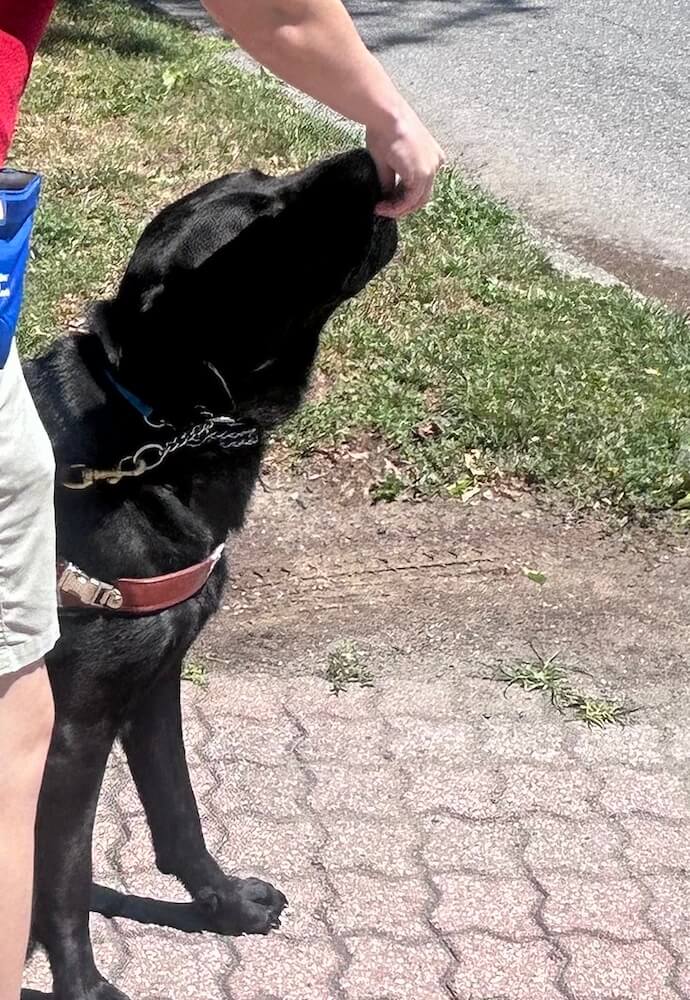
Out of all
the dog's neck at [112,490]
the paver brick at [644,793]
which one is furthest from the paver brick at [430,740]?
the dog's neck at [112,490]

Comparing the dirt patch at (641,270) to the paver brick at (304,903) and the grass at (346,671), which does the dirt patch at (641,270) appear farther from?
the paver brick at (304,903)

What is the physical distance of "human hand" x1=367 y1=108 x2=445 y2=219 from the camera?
78.3 inches

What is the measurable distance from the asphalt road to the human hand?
3509mm

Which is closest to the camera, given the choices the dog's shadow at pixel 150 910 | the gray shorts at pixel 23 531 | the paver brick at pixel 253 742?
the gray shorts at pixel 23 531

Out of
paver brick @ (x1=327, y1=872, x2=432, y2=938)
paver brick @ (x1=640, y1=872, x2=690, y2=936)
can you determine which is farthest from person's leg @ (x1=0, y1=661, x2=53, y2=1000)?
paver brick @ (x1=640, y1=872, x2=690, y2=936)

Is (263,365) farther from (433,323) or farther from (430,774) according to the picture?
(433,323)

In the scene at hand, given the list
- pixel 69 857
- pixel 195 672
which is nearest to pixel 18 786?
pixel 69 857

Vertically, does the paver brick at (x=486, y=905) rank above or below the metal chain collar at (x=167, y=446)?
below

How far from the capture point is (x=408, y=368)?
434 centimetres

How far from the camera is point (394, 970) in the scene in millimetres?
2479

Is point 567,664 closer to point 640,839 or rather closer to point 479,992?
point 640,839

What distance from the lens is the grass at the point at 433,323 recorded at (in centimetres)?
400

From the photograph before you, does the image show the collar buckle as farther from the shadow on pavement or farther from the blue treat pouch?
the shadow on pavement

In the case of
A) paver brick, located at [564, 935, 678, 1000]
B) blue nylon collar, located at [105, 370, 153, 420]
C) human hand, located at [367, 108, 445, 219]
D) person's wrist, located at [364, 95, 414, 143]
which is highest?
person's wrist, located at [364, 95, 414, 143]
